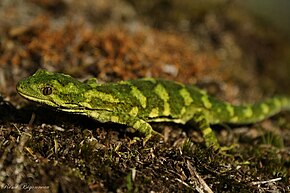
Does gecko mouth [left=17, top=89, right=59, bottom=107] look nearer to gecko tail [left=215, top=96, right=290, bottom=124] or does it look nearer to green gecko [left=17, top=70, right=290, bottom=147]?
green gecko [left=17, top=70, right=290, bottom=147]

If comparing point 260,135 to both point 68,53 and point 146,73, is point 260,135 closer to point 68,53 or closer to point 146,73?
point 146,73

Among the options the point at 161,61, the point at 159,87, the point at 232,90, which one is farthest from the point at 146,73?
the point at 232,90

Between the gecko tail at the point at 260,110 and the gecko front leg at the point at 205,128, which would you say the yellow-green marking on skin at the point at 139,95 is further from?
the gecko tail at the point at 260,110

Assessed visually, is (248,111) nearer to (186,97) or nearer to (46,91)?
(186,97)

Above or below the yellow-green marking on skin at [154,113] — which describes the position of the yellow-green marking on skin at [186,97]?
above

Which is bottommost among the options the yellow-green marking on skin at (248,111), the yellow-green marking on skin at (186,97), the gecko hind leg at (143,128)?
the gecko hind leg at (143,128)

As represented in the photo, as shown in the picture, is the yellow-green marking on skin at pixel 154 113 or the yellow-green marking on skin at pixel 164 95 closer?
the yellow-green marking on skin at pixel 154 113

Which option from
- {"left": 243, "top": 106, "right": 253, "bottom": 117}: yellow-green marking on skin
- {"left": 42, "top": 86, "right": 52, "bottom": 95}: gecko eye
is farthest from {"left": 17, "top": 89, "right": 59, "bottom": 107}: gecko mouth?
{"left": 243, "top": 106, "right": 253, "bottom": 117}: yellow-green marking on skin

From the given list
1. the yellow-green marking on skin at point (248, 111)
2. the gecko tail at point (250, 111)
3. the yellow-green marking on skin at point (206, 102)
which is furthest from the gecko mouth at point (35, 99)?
the yellow-green marking on skin at point (248, 111)

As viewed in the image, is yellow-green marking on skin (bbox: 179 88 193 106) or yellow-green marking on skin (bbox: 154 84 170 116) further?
yellow-green marking on skin (bbox: 179 88 193 106)
